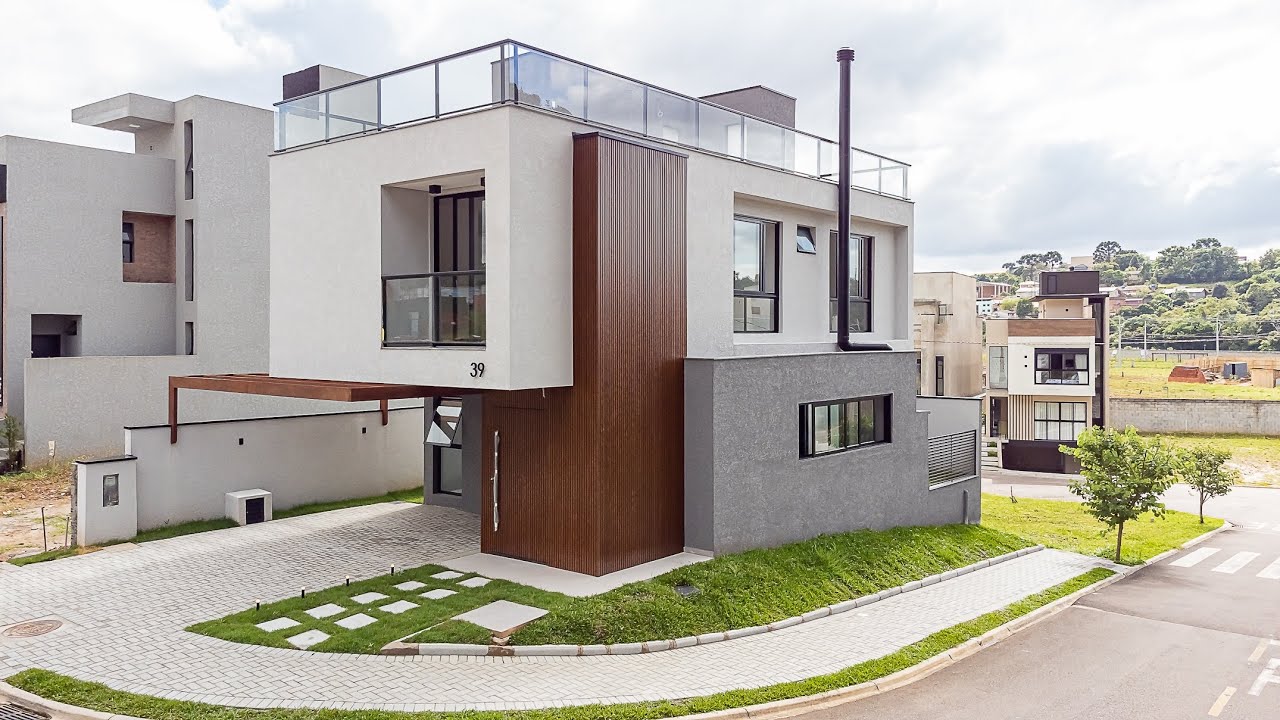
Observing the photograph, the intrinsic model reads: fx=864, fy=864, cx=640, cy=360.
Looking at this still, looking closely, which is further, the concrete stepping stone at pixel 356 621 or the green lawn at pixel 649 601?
the concrete stepping stone at pixel 356 621

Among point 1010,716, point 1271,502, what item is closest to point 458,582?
point 1010,716

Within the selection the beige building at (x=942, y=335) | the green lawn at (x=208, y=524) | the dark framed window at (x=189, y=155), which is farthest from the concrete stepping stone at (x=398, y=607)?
the beige building at (x=942, y=335)

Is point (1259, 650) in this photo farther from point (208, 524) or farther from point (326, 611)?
point (208, 524)

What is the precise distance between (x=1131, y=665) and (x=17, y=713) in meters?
12.9

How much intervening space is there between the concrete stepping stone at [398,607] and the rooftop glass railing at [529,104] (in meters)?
6.99

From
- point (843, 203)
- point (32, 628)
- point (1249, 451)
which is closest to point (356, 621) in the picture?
point (32, 628)

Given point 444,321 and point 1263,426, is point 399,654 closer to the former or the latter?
point 444,321

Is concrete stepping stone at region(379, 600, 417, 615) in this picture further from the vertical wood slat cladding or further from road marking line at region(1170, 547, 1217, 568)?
road marking line at region(1170, 547, 1217, 568)

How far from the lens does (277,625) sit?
10.7 m

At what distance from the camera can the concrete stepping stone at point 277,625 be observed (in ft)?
34.7

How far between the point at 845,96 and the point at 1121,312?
10381cm

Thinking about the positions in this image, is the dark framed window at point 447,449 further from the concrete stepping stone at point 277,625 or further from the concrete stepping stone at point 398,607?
the concrete stepping stone at point 277,625

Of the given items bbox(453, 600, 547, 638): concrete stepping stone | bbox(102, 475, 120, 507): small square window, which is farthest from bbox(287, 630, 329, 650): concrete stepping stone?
bbox(102, 475, 120, 507): small square window

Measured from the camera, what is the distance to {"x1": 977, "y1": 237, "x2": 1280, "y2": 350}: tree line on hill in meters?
83.7
